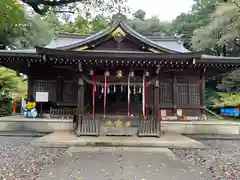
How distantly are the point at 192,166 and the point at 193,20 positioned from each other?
28118 mm

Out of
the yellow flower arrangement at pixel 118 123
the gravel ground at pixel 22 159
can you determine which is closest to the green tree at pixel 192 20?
the yellow flower arrangement at pixel 118 123

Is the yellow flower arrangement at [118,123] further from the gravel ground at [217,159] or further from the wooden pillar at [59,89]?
the wooden pillar at [59,89]

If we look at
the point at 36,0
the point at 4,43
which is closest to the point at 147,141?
the point at 36,0

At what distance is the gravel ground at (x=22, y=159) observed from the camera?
445cm

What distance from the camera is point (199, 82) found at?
1223 cm

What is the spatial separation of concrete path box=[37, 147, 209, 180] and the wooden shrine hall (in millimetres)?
2620

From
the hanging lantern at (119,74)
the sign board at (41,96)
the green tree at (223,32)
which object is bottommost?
the sign board at (41,96)

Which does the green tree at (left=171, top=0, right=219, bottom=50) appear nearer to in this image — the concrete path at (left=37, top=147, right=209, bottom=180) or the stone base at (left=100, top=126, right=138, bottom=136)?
the stone base at (left=100, top=126, right=138, bottom=136)

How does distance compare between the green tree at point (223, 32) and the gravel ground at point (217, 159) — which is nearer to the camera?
the gravel ground at point (217, 159)

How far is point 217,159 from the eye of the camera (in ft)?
19.8

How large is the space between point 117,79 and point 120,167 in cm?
457

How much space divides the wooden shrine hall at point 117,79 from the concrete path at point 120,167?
8.60 ft

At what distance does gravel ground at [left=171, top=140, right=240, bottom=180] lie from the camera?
471 centimetres

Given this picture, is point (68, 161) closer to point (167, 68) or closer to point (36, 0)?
point (36, 0)
